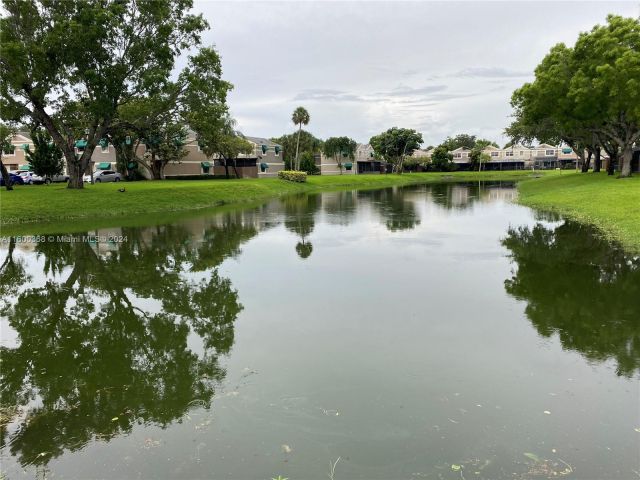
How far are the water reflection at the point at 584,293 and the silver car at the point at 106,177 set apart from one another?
2045 inches

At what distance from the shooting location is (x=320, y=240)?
18.4 metres

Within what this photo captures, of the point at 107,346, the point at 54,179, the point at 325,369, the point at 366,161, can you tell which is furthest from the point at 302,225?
the point at 366,161

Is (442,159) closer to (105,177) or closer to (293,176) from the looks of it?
(293,176)

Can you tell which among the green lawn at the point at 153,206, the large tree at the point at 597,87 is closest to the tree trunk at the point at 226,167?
the green lawn at the point at 153,206

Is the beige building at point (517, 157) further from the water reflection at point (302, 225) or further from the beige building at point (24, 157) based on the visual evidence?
the water reflection at point (302, 225)

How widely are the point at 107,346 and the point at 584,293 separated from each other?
9.60m

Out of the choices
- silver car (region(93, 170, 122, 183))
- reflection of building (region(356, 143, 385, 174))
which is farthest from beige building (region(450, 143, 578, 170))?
silver car (region(93, 170, 122, 183))

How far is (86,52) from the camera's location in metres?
29.6

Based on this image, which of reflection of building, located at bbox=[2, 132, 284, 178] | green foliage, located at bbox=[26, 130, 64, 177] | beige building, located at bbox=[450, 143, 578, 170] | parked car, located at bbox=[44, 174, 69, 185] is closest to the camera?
green foliage, located at bbox=[26, 130, 64, 177]

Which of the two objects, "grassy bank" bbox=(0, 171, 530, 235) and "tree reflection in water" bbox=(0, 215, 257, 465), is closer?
"tree reflection in water" bbox=(0, 215, 257, 465)

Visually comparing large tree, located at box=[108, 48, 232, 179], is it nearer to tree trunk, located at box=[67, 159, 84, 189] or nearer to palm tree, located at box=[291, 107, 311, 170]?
tree trunk, located at box=[67, 159, 84, 189]

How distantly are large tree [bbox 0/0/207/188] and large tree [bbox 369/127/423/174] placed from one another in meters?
61.6

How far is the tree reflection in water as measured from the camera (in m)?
5.45

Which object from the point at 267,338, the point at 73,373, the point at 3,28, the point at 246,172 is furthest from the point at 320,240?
the point at 246,172
